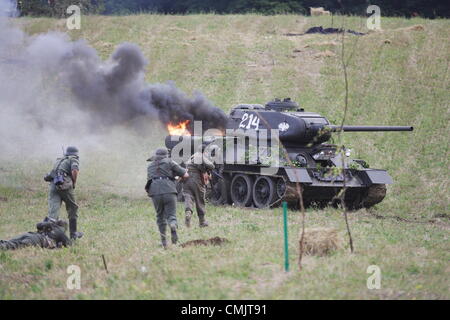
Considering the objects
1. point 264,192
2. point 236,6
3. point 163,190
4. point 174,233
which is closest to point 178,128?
point 264,192

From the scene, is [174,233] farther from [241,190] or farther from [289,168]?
[241,190]

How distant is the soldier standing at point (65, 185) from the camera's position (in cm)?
1478

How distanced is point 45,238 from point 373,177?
29.6 feet

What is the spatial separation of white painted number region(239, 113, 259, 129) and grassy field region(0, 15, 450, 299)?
2453 millimetres

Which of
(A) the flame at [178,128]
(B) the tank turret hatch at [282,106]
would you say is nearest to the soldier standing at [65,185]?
(B) the tank turret hatch at [282,106]

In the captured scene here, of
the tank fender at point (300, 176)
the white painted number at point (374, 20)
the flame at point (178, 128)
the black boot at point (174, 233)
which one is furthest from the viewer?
the white painted number at point (374, 20)

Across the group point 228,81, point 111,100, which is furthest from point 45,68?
point 228,81

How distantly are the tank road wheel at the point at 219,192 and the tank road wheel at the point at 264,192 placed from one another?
3.90 ft

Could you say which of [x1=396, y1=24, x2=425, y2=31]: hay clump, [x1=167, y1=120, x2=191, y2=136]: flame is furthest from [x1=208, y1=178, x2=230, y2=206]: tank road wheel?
[x1=396, y1=24, x2=425, y2=31]: hay clump

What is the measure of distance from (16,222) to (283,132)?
23.5ft

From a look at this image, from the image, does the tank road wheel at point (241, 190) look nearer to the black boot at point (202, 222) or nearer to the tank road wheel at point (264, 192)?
the tank road wheel at point (264, 192)

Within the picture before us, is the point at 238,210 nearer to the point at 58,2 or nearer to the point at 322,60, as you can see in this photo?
the point at 322,60

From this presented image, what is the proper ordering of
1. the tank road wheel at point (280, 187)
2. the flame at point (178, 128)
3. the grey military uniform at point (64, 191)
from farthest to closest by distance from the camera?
the flame at point (178, 128), the tank road wheel at point (280, 187), the grey military uniform at point (64, 191)

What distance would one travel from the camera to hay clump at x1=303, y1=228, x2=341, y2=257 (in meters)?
12.4
